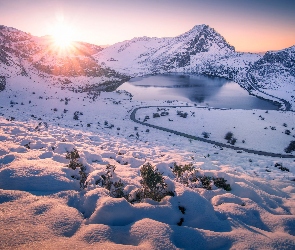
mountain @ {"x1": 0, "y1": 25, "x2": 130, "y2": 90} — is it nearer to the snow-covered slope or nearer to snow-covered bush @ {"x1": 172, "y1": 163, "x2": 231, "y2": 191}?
snow-covered bush @ {"x1": 172, "y1": 163, "x2": 231, "y2": 191}

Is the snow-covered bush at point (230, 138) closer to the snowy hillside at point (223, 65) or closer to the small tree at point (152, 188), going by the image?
the small tree at point (152, 188)

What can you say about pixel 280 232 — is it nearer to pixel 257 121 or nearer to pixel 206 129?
pixel 206 129

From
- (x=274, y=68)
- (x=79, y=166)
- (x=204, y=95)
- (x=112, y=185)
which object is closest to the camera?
(x=112, y=185)

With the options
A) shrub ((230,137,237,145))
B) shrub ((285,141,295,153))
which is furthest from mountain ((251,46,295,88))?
shrub ((230,137,237,145))

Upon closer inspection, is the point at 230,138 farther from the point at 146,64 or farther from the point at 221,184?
the point at 146,64

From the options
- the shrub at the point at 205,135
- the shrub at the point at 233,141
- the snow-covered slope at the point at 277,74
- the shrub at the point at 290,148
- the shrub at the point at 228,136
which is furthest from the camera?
the snow-covered slope at the point at 277,74

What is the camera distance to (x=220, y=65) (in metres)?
134

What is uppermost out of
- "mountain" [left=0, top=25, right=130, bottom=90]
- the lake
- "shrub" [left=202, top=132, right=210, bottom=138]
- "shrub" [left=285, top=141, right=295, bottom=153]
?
"mountain" [left=0, top=25, right=130, bottom=90]

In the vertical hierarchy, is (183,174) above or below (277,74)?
below

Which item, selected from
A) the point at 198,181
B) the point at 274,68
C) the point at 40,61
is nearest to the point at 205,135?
the point at 198,181

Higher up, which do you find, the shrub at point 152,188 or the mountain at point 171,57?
the mountain at point 171,57

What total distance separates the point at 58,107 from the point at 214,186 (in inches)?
1028

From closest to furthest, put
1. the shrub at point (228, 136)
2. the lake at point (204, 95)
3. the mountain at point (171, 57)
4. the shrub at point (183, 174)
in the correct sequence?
the shrub at point (183, 174)
the shrub at point (228, 136)
the lake at point (204, 95)
the mountain at point (171, 57)

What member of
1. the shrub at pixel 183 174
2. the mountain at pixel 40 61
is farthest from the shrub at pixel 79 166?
the mountain at pixel 40 61
